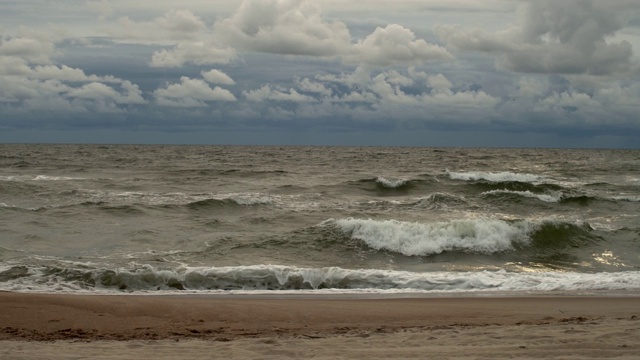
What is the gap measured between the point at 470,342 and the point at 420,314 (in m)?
2.13

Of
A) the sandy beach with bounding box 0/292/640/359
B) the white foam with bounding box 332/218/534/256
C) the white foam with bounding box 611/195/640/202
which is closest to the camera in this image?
the sandy beach with bounding box 0/292/640/359

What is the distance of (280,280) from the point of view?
12.3 metres

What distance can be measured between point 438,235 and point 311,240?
3447mm

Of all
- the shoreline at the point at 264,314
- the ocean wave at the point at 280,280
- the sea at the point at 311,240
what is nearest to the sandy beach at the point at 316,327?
the shoreline at the point at 264,314

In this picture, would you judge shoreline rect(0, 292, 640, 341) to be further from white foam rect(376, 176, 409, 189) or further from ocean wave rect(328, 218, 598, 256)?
white foam rect(376, 176, 409, 189)

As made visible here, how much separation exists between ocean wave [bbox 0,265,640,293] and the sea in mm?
36

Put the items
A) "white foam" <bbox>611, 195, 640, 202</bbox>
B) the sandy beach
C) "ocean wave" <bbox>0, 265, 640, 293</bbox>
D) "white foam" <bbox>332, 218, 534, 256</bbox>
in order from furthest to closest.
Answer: "white foam" <bbox>611, 195, 640, 202</bbox>, "white foam" <bbox>332, 218, 534, 256</bbox>, "ocean wave" <bbox>0, 265, 640, 293</bbox>, the sandy beach

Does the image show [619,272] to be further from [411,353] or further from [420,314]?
[411,353]

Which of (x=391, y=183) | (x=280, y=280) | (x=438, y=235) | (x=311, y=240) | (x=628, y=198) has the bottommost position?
(x=280, y=280)

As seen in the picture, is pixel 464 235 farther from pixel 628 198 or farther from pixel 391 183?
pixel 391 183

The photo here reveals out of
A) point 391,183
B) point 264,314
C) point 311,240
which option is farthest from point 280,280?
point 391,183

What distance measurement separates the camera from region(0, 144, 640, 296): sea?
12.0 m

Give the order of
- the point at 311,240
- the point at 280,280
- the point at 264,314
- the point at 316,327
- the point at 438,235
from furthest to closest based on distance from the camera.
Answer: the point at 311,240
the point at 438,235
the point at 280,280
the point at 264,314
the point at 316,327

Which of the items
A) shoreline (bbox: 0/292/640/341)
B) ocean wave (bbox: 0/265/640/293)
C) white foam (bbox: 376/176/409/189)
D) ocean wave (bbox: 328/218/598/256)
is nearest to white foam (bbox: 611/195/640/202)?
ocean wave (bbox: 328/218/598/256)
